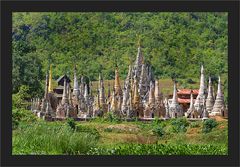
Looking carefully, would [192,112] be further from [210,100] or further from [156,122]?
[210,100]

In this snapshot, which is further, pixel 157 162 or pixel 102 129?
pixel 102 129

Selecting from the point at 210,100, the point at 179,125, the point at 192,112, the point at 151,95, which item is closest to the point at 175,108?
the point at 192,112

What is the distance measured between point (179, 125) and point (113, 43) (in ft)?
9.70

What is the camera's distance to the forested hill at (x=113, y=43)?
55.4ft

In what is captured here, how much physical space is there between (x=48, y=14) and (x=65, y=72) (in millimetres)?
1472

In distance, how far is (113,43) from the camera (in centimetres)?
1822

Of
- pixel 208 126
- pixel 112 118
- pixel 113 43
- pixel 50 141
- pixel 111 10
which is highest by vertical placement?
pixel 111 10

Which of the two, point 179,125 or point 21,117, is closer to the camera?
point 21,117

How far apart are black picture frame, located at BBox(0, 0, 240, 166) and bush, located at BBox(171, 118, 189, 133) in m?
1.56

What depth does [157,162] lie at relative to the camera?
47.9 feet

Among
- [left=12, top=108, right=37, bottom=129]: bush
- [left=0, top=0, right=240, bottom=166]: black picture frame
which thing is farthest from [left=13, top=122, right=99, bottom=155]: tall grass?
[left=0, top=0, right=240, bottom=166]: black picture frame

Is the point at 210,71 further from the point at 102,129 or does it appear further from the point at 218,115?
the point at 102,129

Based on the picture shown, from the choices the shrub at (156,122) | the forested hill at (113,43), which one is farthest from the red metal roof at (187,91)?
the shrub at (156,122)

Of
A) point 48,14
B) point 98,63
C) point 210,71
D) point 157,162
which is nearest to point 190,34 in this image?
point 210,71
